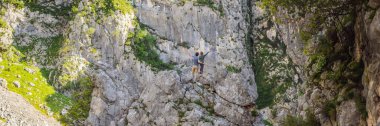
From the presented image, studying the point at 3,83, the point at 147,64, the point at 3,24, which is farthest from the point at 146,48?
the point at 3,83

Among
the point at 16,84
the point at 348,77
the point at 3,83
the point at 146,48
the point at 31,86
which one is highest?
the point at 146,48

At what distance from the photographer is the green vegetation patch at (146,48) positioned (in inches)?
2655

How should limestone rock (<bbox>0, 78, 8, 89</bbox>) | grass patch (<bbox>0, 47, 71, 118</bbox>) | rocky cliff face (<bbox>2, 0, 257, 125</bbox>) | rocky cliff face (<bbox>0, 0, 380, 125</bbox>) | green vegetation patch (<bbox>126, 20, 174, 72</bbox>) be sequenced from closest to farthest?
limestone rock (<bbox>0, 78, 8, 89</bbox>)
grass patch (<bbox>0, 47, 71, 118</bbox>)
rocky cliff face (<bbox>0, 0, 380, 125</bbox>)
rocky cliff face (<bbox>2, 0, 257, 125</bbox>)
green vegetation patch (<bbox>126, 20, 174, 72</bbox>)

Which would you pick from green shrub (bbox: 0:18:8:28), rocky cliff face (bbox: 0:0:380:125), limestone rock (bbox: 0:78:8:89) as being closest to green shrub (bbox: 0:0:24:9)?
rocky cliff face (bbox: 0:0:380:125)

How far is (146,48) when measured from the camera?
69.0 meters

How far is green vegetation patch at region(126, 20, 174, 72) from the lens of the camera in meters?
67.4

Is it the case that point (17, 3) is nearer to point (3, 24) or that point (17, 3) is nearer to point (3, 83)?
point (3, 24)

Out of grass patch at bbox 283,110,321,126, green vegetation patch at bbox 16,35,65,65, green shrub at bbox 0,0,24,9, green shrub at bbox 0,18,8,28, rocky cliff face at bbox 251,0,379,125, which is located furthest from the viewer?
green shrub at bbox 0,0,24,9

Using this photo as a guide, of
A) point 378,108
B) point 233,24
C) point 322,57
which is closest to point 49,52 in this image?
point 233,24

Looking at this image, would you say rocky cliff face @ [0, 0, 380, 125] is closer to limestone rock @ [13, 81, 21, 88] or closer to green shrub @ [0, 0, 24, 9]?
limestone rock @ [13, 81, 21, 88]

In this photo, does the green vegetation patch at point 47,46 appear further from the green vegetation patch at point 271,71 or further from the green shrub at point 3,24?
the green vegetation patch at point 271,71

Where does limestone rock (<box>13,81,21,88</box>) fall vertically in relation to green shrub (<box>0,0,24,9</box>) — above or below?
below

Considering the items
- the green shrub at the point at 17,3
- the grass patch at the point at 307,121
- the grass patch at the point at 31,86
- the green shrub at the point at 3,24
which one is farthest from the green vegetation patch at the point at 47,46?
the grass patch at the point at 307,121

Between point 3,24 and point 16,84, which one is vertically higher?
point 3,24
